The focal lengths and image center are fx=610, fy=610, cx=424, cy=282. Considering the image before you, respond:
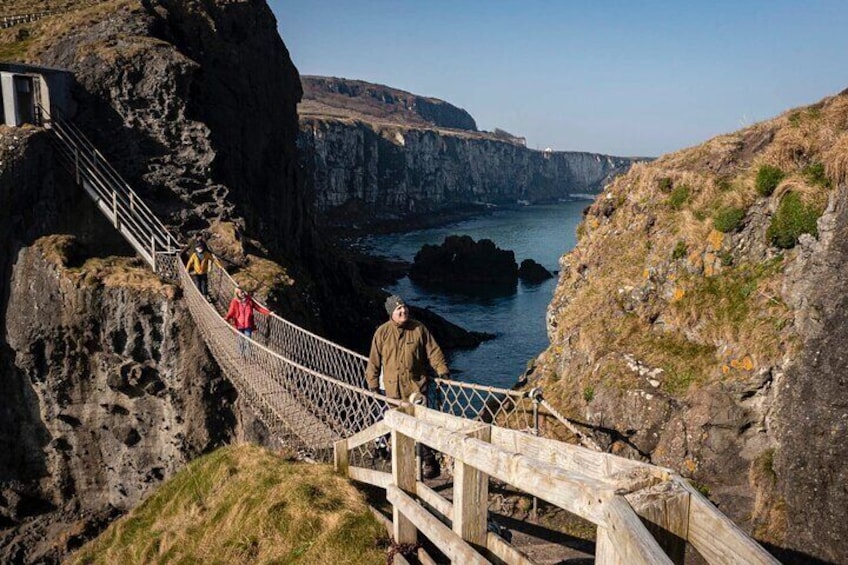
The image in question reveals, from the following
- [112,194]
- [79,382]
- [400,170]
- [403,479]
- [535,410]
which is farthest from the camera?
[400,170]

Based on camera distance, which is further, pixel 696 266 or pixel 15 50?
pixel 15 50

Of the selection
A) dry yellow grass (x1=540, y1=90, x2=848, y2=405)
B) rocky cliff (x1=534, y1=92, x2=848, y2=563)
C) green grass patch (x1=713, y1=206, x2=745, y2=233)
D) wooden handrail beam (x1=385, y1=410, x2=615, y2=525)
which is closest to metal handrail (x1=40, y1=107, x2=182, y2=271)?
dry yellow grass (x1=540, y1=90, x2=848, y2=405)

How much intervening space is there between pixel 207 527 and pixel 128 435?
41.7 feet

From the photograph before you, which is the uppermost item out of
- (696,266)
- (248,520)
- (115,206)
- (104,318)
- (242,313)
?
(115,206)

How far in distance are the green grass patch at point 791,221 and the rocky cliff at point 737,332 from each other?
0.9 inches

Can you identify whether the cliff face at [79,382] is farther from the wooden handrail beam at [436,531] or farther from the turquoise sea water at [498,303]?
the turquoise sea water at [498,303]

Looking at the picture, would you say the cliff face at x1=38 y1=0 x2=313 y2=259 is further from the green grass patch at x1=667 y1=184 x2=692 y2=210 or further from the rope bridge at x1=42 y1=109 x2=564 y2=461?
the green grass patch at x1=667 y1=184 x2=692 y2=210

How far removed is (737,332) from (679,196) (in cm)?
421

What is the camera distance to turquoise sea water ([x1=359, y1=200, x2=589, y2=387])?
1531 inches

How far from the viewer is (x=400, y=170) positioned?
126062 millimetres

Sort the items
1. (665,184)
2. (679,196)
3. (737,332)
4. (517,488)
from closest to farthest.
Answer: (517,488), (737,332), (679,196), (665,184)

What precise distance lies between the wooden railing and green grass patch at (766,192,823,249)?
7.43 metres

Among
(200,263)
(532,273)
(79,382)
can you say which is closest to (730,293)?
(200,263)

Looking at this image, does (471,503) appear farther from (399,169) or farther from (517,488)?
(399,169)
